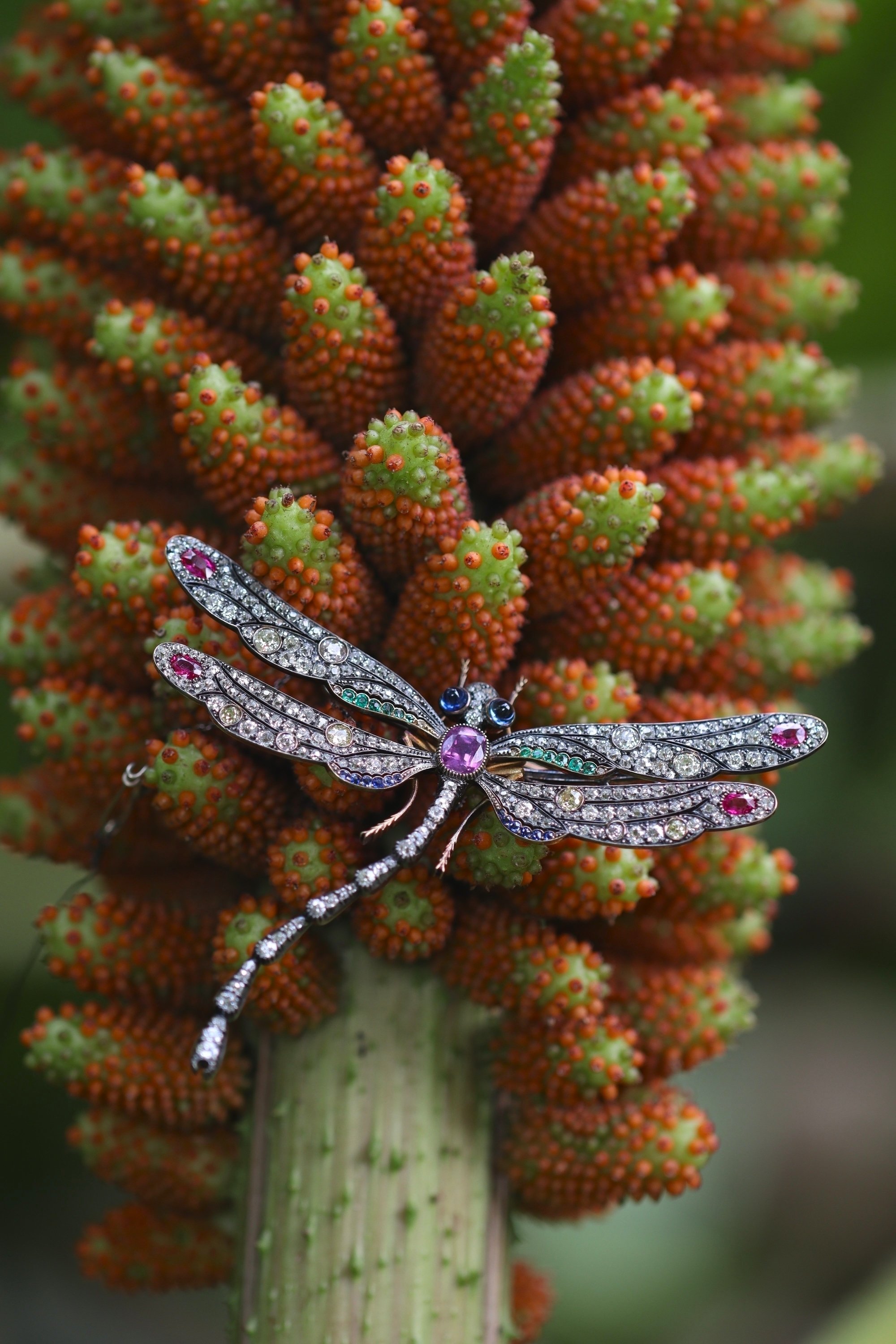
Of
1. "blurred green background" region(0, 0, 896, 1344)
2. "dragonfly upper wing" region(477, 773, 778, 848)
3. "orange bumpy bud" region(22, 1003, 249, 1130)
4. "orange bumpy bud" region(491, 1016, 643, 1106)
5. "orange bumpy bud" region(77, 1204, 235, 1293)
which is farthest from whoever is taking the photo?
"blurred green background" region(0, 0, 896, 1344)

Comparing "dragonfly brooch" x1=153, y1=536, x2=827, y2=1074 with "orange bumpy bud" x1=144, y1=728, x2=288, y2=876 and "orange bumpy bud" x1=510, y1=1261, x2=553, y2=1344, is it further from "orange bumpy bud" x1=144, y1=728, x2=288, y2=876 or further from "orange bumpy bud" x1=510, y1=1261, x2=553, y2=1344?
"orange bumpy bud" x1=510, y1=1261, x2=553, y2=1344

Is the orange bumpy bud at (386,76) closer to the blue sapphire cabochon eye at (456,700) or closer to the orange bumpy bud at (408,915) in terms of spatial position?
the blue sapphire cabochon eye at (456,700)

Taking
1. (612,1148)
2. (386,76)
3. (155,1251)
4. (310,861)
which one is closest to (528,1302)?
(612,1148)

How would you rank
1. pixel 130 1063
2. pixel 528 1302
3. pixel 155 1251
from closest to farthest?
pixel 130 1063
pixel 155 1251
pixel 528 1302

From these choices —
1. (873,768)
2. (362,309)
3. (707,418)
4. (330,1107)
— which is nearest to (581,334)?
(707,418)

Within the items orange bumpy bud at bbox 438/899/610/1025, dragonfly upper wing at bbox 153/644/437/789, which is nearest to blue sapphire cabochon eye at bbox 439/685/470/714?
dragonfly upper wing at bbox 153/644/437/789

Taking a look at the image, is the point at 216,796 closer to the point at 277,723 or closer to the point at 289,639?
the point at 277,723

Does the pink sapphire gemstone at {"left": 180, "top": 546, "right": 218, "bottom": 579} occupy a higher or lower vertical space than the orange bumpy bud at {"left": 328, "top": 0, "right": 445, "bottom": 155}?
lower
